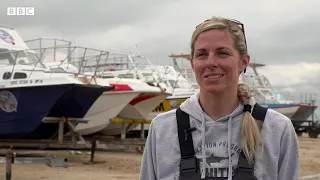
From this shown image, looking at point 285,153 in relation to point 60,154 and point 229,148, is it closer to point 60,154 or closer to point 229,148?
point 229,148

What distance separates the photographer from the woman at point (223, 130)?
6.48 ft

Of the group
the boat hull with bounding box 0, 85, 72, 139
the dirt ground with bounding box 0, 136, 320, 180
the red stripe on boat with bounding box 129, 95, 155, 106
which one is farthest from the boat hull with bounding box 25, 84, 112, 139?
the red stripe on boat with bounding box 129, 95, 155, 106

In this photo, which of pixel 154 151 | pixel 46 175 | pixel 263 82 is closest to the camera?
pixel 154 151

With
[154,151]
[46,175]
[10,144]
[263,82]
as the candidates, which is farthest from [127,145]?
[263,82]

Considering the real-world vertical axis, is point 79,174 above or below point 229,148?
below

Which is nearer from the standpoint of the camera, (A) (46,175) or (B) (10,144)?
(A) (46,175)

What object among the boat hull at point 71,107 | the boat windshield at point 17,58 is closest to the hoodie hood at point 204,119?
the boat hull at point 71,107

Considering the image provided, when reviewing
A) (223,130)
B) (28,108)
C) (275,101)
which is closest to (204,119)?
(223,130)

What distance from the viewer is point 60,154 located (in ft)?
42.5

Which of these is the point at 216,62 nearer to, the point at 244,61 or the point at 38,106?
the point at 244,61

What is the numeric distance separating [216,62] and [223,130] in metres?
0.29

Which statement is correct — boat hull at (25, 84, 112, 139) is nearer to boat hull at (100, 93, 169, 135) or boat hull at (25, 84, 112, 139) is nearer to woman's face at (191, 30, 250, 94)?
boat hull at (100, 93, 169, 135)

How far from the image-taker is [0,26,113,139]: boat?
42.7 ft

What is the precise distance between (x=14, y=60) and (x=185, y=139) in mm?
13376
